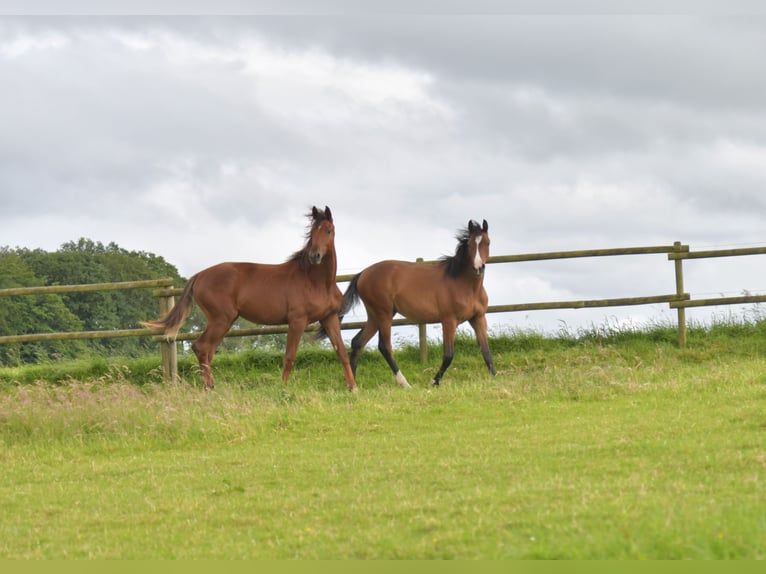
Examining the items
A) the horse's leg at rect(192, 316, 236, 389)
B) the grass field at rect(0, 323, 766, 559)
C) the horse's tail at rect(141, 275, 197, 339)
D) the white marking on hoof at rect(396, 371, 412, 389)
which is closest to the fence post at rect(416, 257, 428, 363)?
the grass field at rect(0, 323, 766, 559)

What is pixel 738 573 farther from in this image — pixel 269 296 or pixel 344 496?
pixel 269 296

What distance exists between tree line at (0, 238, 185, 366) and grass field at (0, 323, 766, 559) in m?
10.2

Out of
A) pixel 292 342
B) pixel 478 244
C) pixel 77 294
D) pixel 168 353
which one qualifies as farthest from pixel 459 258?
pixel 77 294

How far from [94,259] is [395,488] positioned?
2667cm

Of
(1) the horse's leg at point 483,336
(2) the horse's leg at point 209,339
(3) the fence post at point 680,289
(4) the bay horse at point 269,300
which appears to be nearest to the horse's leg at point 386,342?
(4) the bay horse at point 269,300

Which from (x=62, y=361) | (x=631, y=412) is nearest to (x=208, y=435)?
(x=631, y=412)

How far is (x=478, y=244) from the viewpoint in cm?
1362

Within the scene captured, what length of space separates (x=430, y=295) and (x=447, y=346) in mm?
Answer: 848

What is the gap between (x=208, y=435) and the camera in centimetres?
1010

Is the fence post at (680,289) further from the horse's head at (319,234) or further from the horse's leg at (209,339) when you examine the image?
the horse's leg at (209,339)

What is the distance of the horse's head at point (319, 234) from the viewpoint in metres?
13.4

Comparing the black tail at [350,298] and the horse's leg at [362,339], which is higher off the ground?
the black tail at [350,298]

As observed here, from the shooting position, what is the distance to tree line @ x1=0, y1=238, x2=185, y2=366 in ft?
87.2

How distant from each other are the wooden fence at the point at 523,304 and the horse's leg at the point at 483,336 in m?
1.46
